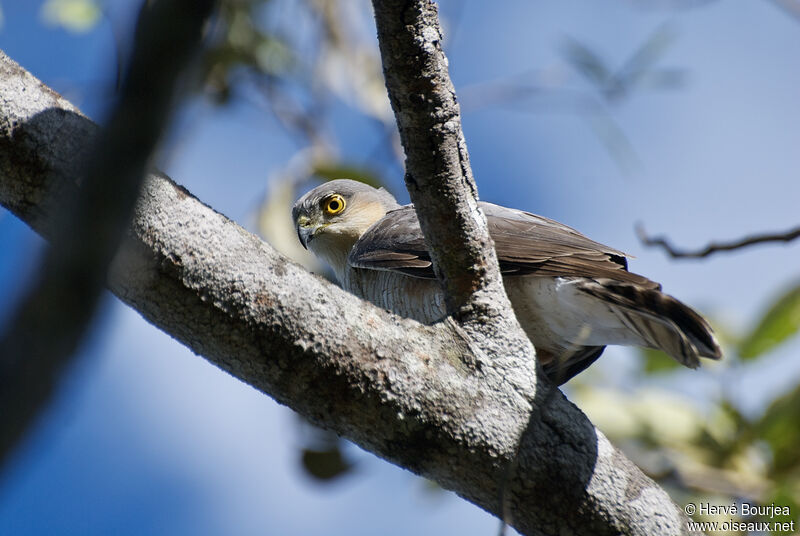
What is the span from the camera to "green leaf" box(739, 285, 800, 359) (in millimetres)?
4633

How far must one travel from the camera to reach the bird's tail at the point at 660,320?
285cm

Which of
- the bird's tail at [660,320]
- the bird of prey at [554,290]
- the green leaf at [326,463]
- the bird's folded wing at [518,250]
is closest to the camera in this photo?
the bird's tail at [660,320]

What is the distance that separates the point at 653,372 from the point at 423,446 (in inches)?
134

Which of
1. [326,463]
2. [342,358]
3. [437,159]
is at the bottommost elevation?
[342,358]

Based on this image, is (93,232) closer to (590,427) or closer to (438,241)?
(438,241)

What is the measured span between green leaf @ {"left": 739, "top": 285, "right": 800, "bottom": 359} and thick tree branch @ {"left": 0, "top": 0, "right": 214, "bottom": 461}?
15.0ft

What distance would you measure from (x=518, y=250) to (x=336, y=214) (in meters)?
2.10

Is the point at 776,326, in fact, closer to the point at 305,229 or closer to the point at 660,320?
the point at 660,320

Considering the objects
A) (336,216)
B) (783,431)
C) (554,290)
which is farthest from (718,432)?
(336,216)

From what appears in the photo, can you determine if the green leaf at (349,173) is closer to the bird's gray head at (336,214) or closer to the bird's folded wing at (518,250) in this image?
the bird's gray head at (336,214)

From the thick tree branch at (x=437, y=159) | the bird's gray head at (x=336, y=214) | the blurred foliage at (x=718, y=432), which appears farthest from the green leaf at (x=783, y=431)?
the bird's gray head at (x=336, y=214)

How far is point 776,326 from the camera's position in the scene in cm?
469

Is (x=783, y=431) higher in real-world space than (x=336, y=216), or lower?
lower

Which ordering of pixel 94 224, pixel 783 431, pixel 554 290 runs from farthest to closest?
pixel 783 431
pixel 554 290
pixel 94 224
